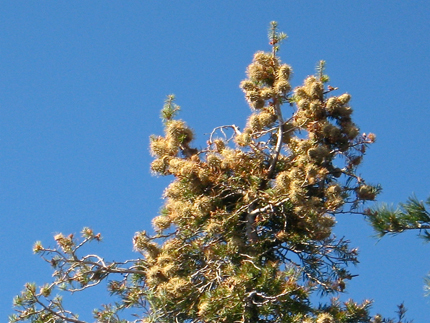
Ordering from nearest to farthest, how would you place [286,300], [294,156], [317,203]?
[286,300], [317,203], [294,156]

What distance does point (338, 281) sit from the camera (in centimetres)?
954

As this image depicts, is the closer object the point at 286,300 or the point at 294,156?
the point at 286,300

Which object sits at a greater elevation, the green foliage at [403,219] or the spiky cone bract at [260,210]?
the spiky cone bract at [260,210]

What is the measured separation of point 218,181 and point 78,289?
1919 mm

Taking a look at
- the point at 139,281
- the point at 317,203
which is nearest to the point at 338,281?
the point at 317,203

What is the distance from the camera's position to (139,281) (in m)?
10.1

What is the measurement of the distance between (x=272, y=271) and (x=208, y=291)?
663mm

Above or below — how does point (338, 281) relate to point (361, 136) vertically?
below

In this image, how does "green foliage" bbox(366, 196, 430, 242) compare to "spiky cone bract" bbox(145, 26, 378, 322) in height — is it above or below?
below

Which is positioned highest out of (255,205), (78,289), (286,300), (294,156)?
(294,156)

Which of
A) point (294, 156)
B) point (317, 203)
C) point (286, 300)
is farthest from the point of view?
point (294, 156)

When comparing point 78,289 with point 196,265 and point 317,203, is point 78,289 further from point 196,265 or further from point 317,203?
point 317,203

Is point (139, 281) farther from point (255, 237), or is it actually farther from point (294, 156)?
point (294, 156)

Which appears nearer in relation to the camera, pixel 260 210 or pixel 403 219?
pixel 403 219
